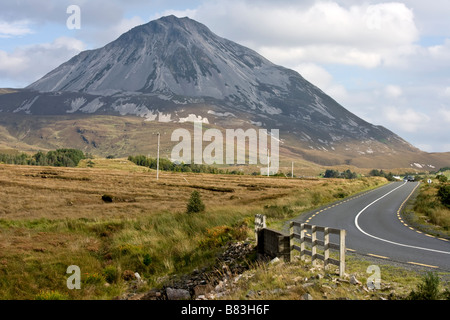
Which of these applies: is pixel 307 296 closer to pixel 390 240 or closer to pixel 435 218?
pixel 390 240

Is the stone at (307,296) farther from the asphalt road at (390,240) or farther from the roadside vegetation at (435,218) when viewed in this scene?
the roadside vegetation at (435,218)

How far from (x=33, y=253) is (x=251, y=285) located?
485 inches

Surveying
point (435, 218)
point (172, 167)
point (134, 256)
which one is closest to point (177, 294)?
point (134, 256)

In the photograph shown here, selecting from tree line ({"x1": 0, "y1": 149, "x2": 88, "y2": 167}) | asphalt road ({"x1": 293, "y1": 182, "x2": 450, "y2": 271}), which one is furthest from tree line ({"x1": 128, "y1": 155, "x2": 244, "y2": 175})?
asphalt road ({"x1": 293, "y1": 182, "x2": 450, "y2": 271})

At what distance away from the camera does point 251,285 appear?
488 inches

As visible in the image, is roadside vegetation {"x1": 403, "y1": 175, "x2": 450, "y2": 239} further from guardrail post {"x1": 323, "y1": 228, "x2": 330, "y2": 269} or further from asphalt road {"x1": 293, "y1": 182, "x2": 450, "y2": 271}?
guardrail post {"x1": 323, "y1": 228, "x2": 330, "y2": 269}

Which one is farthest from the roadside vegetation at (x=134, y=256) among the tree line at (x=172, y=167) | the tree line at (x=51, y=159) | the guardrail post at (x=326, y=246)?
the tree line at (x=51, y=159)

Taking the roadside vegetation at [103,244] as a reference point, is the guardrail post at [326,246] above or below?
above

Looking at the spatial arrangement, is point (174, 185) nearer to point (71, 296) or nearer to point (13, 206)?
point (13, 206)

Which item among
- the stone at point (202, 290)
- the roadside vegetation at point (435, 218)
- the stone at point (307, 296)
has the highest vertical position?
the stone at point (307, 296)

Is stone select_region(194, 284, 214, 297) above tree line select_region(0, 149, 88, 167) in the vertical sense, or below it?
below

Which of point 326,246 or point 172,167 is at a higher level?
point 326,246

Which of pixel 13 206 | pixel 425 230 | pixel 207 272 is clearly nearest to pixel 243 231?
pixel 207 272

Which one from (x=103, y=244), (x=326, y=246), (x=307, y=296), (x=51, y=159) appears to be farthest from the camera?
(x=51, y=159)
